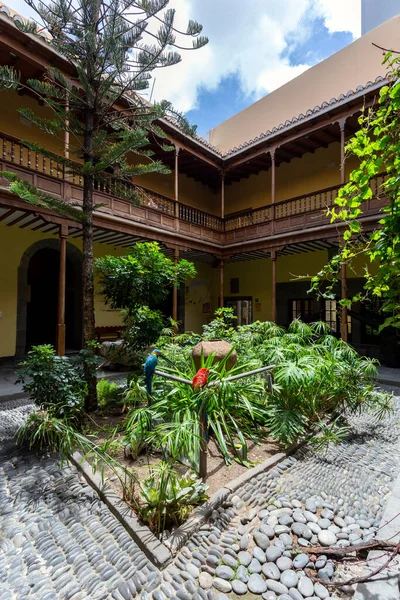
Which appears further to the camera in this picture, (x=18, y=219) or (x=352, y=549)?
(x=18, y=219)

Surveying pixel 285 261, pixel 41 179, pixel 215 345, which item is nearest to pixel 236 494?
pixel 215 345

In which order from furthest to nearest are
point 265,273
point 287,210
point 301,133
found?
point 265,273
point 287,210
point 301,133

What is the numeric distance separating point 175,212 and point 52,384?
770cm

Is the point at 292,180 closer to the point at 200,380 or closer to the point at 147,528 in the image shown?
the point at 200,380

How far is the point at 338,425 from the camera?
412cm

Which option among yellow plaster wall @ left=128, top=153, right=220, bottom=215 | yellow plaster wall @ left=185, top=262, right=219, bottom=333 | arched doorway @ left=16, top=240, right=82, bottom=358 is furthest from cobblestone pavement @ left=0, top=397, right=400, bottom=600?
yellow plaster wall @ left=128, top=153, right=220, bottom=215

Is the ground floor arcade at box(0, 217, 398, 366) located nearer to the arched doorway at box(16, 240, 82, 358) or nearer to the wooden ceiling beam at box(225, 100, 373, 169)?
the arched doorway at box(16, 240, 82, 358)

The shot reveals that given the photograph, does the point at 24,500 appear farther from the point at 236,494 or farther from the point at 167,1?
the point at 167,1

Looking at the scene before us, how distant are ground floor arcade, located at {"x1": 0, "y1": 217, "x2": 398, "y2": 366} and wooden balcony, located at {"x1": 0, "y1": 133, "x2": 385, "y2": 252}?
3.21 feet

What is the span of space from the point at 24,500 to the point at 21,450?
102 centimetres

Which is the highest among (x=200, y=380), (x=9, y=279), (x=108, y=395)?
(x=9, y=279)

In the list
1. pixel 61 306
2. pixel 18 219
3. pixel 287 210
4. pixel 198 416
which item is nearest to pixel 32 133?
pixel 18 219

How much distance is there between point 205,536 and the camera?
6.84 feet

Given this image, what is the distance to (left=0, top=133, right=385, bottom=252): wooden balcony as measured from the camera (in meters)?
6.75
